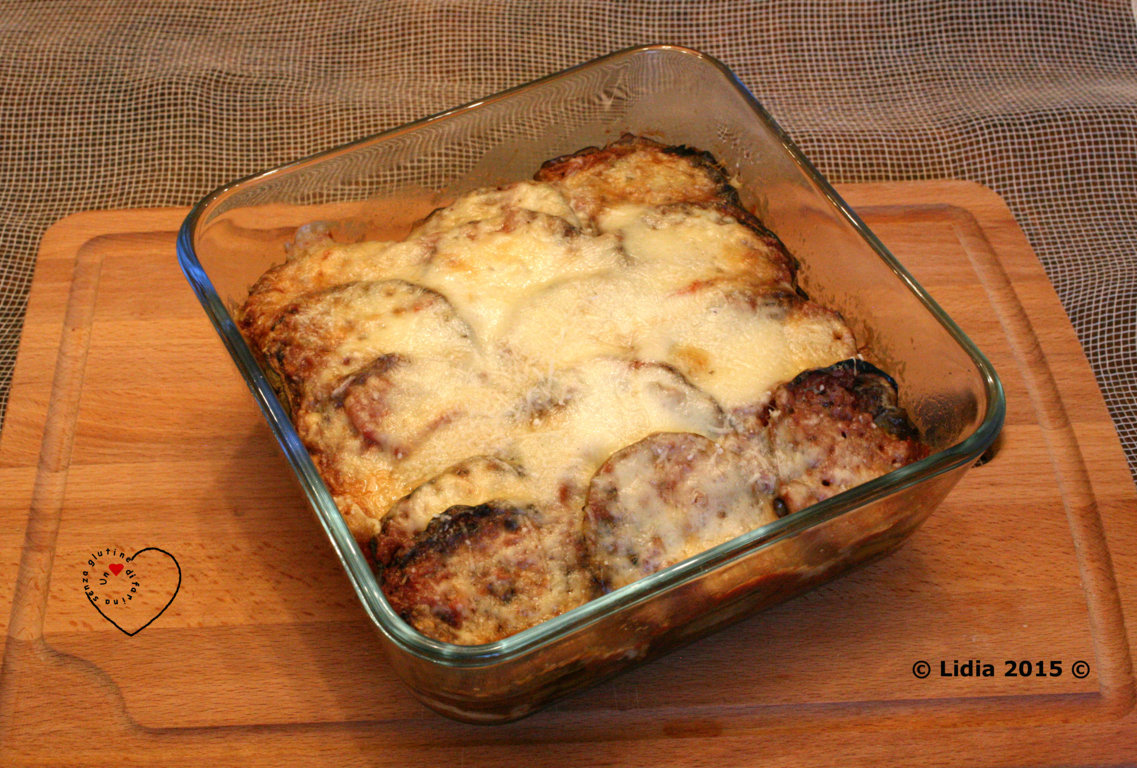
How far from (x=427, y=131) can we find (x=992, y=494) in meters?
1.17

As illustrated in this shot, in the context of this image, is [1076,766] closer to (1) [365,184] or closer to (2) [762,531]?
(2) [762,531]

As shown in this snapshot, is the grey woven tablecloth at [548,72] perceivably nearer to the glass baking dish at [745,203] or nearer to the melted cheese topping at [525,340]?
the glass baking dish at [745,203]

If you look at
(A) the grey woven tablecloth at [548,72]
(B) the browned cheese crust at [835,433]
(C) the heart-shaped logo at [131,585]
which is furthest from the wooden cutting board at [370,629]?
(A) the grey woven tablecloth at [548,72]

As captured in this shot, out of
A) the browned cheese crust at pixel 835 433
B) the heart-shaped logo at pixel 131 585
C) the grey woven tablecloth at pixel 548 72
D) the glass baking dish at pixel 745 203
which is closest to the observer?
the glass baking dish at pixel 745 203

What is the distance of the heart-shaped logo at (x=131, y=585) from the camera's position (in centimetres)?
163

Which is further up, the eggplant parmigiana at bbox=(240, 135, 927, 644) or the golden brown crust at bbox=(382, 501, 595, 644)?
the eggplant parmigiana at bbox=(240, 135, 927, 644)

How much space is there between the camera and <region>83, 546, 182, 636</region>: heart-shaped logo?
1.63m

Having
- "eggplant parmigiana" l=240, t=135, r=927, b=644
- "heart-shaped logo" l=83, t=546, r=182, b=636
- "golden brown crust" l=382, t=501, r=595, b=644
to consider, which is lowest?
"heart-shaped logo" l=83, t=546, r=182, b=636

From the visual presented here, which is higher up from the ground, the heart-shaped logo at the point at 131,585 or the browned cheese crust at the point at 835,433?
the browned cheese crust at the point at 835,433

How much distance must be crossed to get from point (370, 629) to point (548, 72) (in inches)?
72.0

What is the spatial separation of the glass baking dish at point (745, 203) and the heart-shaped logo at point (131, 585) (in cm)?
42

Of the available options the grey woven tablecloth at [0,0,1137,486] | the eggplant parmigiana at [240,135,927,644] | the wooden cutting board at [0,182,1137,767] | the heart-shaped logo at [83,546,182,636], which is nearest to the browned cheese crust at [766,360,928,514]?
the eggplant parmigiana at [240,135,927,644]

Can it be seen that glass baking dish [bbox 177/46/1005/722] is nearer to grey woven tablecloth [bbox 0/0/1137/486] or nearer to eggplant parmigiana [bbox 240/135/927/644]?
eggplant parmigiana [bbox 240/135/927/644]

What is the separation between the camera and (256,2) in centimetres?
307
